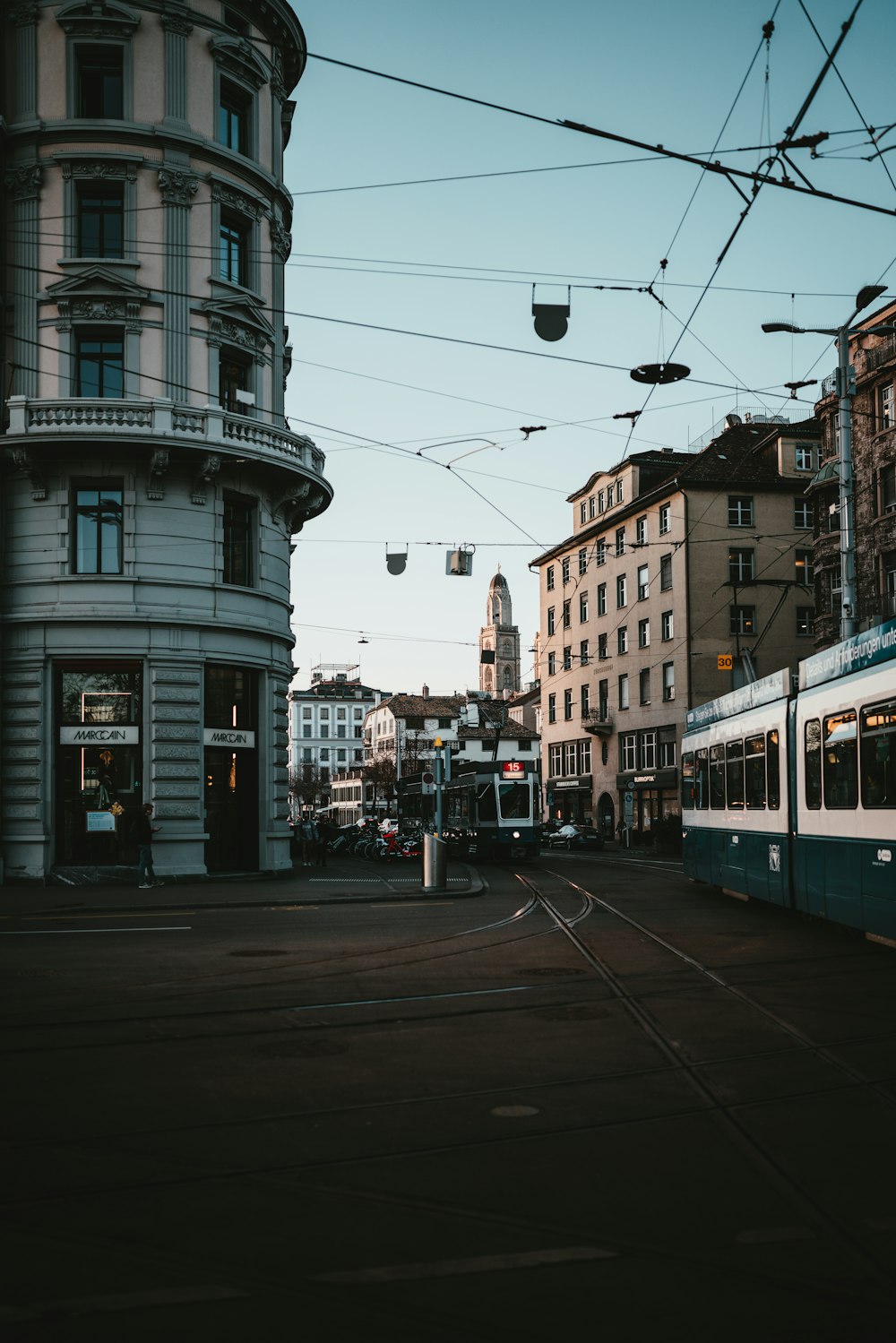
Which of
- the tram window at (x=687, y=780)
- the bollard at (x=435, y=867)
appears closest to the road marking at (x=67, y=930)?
the bollard at (x=435, y=867)

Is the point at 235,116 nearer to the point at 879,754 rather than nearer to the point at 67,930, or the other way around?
the point at 67,930

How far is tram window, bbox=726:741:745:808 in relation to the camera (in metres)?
20.0

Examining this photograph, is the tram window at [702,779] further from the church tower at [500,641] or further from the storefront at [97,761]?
the church tower at [500,641]

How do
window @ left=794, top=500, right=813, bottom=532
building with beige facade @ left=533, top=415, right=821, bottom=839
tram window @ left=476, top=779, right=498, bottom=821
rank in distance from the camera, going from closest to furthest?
1. tram window @ left=476, top=779, right=498, bottom=821
2. building with beige facade @ left=533, top=415, right=821, bottom=839
3. window @ left=794, top=500, right=813, bottom=532

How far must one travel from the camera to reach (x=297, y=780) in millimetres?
151875

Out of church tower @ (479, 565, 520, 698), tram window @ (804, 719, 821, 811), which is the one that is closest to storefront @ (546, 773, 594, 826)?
tram window @ (804, 719, 821, 811)

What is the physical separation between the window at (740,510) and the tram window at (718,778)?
1585 inches

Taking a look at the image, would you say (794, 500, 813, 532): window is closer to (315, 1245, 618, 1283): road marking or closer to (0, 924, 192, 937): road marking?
(0, 924, 192, 937): road marking

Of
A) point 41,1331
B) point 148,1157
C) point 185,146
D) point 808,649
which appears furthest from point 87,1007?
point 808,649

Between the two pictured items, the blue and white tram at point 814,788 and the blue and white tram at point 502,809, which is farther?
the blue and white tram at point 502,809

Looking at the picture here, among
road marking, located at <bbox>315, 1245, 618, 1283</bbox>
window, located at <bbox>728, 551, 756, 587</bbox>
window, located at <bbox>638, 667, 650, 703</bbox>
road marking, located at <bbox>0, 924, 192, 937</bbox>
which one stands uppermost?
window, located at <bbox>728, 551, 756, 587</bbox>

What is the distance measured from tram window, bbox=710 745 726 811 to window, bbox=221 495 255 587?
11.5 m

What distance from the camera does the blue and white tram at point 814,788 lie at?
1366 centimetres

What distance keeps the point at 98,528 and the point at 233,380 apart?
465cm
